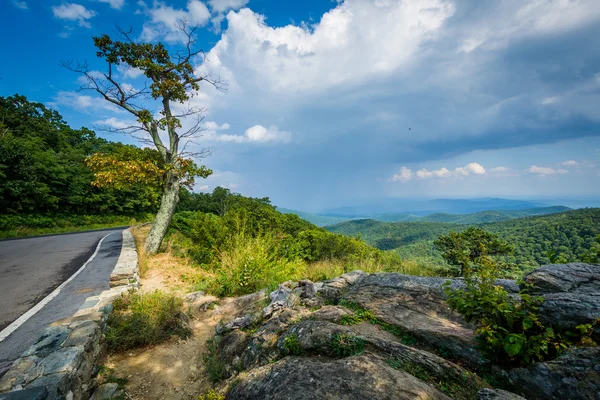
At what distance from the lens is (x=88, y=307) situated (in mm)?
4781

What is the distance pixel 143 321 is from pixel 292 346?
3.24 metres

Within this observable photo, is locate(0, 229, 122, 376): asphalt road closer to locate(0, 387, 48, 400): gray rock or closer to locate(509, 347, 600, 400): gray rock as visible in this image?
locate(0, 387, 48, 400): gray rock

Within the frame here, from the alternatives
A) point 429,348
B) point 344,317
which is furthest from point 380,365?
point 344,317

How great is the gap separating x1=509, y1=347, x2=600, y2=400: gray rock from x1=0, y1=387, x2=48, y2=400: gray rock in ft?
15.9

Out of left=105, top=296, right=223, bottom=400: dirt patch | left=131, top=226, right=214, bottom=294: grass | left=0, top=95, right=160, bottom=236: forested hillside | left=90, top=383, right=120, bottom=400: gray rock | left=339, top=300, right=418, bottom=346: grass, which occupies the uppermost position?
left=0, top=95, right=160, bottom=236: forested hillside

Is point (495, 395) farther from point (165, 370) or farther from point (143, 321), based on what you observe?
point (143, 321)

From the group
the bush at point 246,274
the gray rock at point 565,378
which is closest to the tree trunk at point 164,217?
the bush at point 246,274

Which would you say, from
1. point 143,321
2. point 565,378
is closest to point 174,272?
point 143,321

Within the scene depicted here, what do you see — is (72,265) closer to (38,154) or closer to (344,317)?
(344,317)

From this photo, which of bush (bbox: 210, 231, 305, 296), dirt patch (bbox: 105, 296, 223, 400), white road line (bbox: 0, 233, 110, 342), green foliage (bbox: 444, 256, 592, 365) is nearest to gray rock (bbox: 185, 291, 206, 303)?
bush (bbox: 210, 231, 305, 296)

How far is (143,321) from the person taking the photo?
4.71 metres

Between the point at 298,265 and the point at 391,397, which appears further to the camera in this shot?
the point at 298,265

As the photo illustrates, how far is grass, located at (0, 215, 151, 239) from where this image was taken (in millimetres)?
17781

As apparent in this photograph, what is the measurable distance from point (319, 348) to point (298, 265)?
21.4 ft
